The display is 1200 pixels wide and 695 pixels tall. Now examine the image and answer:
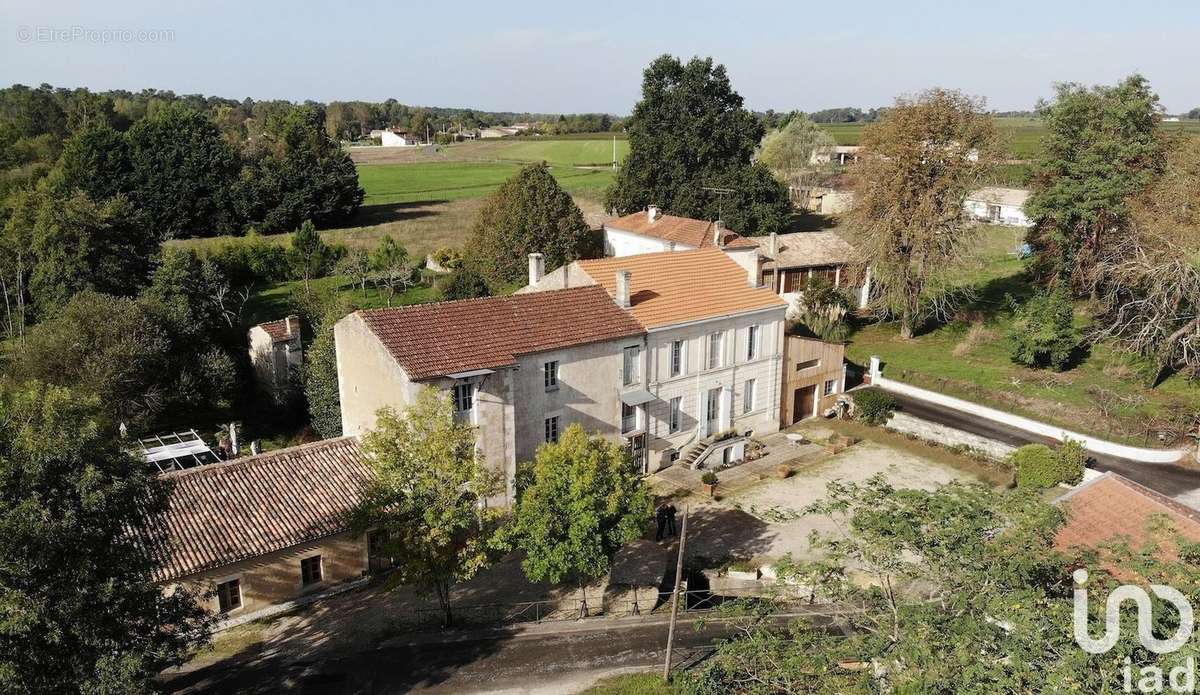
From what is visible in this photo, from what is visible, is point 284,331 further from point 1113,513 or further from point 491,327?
point 1113,513

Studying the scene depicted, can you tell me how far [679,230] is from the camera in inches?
2552

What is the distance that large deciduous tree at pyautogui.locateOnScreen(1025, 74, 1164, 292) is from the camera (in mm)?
48562

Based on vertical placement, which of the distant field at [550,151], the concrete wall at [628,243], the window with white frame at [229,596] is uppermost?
the distant field at [550,151]

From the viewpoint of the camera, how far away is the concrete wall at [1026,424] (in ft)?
124

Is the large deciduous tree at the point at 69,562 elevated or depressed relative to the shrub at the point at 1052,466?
elevated

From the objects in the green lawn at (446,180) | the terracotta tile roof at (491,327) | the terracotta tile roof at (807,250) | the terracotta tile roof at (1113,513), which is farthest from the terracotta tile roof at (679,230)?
the terracotta tile roof at (1113,513)

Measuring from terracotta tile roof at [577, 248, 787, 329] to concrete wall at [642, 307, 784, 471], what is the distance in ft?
1.98

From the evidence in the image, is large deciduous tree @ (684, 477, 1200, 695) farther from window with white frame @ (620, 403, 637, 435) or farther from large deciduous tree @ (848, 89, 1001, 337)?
large deciduous tree @ (848, 89, 1001, 337)

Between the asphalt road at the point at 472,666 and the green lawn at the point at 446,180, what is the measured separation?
7999 centimetres

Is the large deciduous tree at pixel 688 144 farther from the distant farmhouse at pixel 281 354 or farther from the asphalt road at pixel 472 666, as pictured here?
the asphalt road at pixel 472 666

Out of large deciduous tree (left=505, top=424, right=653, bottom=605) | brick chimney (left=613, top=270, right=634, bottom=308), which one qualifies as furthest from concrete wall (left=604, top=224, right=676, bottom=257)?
large deciduous tree (left=505, top=424, right=653, bottom=605)

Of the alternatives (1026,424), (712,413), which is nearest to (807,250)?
(1026,424)

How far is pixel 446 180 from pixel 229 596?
10093 centimetres

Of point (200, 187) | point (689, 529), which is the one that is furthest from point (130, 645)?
point (200, 187)
